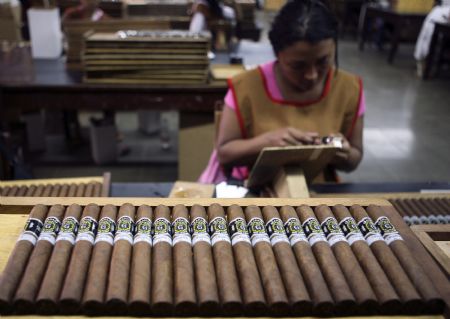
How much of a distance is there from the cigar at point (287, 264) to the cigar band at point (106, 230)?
1.13ft

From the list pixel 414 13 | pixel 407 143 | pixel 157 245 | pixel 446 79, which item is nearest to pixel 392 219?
pixel 157 245

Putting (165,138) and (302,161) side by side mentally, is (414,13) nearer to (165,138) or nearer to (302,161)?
(165,138)

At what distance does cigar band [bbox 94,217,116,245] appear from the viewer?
934 millimetres

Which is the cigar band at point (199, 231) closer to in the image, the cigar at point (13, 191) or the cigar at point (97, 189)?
the cigar at point (97, 189)

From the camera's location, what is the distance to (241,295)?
84cm

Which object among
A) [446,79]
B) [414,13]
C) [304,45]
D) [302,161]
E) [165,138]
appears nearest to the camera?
[302,161]

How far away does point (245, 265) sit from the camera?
887 mm

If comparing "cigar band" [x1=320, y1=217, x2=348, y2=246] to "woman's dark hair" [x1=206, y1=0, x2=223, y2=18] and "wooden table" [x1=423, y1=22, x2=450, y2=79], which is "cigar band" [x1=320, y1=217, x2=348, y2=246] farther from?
"wooden table" [x1=423, y1=22, x2=450, y2=79]

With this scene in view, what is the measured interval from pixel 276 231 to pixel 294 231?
4 cm

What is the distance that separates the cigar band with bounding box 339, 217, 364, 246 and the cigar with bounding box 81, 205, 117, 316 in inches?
20.5

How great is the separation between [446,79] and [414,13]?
176 centimetres

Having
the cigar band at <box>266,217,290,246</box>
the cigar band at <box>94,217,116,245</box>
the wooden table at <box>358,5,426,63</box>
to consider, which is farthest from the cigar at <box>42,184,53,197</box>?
the wooden table at <box>358,5,426,63</box>

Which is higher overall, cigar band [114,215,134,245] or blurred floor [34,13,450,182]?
cigar band [114,215,134,245]

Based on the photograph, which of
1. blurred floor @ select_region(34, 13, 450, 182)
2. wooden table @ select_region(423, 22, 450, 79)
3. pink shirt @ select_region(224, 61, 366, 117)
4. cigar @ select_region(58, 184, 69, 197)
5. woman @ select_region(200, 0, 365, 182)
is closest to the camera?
cigar @ select_region(58, 184, 69, 197)
